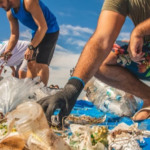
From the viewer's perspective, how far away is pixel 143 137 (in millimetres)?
1174

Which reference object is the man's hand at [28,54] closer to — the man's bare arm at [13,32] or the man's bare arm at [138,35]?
the man's bare arm at [13,32]

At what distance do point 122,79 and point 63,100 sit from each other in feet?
3.89

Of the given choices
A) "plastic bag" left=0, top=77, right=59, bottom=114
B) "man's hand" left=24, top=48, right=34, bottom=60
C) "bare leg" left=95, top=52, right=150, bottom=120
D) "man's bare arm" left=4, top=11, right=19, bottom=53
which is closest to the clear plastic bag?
"plastic bag" left=0, top=77, right=59, bottom=114

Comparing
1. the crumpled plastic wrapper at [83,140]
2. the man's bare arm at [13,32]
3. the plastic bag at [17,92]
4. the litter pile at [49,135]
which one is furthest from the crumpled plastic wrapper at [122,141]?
the man's bare arm at [13,32]

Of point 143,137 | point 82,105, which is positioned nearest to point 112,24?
point 143,137

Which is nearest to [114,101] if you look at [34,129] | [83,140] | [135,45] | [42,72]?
[42,72]

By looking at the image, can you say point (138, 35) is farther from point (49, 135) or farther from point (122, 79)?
point (49, 135)

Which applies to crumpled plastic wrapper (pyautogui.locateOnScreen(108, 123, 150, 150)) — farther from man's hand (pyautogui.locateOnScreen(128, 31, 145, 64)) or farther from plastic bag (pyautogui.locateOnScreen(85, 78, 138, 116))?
plastic bag (pyautogui.locateOnScreen(85, 78, 138, 116))

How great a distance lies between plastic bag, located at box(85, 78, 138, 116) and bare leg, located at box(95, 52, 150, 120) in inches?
Answer: 8.0

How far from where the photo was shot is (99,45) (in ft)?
4.29

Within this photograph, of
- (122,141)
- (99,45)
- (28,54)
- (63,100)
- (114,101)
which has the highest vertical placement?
(99,45)

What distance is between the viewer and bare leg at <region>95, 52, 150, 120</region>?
77.2 inches

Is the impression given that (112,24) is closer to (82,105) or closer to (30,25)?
(30,25)

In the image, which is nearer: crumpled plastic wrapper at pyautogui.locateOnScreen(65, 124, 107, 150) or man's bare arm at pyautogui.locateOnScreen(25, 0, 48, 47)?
crumpled plastic wrapper at pyautogui.locateOnScreen(65, 124, 107, 150)
